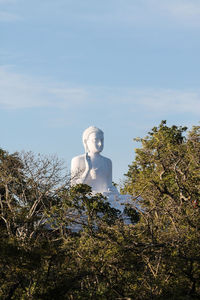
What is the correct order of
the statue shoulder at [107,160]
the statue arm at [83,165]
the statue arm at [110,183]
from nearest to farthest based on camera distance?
1. the statue arm at [83,165]
2. the statue arm at [110,183]
3. the statue shoulder at [107,160]

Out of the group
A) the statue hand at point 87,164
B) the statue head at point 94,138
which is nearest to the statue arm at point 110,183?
the statue head at point 94,138

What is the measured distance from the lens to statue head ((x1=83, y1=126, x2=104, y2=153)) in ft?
127

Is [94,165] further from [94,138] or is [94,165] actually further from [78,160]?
[94,138]

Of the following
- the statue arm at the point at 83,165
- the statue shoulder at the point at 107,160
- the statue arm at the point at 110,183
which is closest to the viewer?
the statue arm at the point at 83,165

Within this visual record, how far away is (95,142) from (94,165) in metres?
1.44

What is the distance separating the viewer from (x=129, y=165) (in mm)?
33750

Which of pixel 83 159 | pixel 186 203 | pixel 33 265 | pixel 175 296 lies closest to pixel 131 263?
pixel 175 296

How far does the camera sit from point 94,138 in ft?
127

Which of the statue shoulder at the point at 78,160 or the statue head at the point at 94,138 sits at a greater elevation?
the statue head at the point at 94,138

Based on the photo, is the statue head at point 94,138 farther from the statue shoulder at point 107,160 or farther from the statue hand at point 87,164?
the statue shoulder at point 107,160

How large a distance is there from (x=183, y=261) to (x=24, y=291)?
14.5 ft

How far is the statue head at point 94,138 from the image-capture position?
38.6 meters

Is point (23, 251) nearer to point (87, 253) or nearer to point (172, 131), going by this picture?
point (87, 253)

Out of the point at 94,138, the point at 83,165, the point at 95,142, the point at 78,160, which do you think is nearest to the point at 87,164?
the point at 83,165
